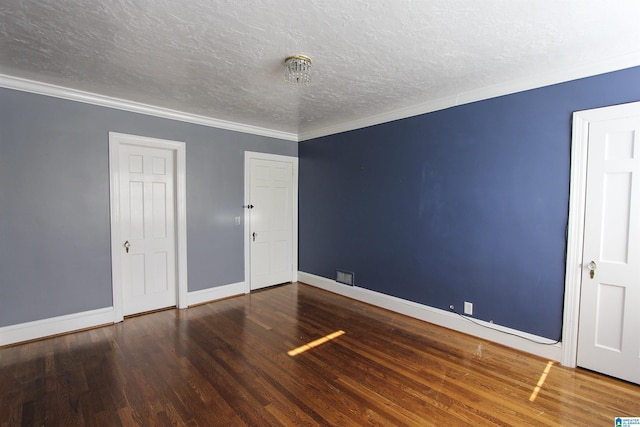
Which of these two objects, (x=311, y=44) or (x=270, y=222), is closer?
(x=311, y=44)

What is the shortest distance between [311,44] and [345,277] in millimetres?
3234

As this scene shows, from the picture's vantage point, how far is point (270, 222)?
4.99 metres

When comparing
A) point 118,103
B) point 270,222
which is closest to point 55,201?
point 118,103

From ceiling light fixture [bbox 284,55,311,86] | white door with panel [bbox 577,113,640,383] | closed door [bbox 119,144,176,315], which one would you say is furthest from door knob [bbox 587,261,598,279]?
closed door [bbox 119,144,176,315]

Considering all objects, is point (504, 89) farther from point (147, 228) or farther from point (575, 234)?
point (147, 228)

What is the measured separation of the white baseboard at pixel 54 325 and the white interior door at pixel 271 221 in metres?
1.94

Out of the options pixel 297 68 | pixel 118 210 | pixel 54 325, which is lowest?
pixel 54 325

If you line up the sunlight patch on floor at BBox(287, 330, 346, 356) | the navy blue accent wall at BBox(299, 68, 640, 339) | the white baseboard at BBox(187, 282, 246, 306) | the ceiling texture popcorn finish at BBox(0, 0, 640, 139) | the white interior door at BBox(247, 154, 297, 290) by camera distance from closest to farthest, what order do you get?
the ceiling texture popcorn finish at BBox(0, 0, 640, 139) < the navy blue accent wall at BBox(299, 68, 640, 339) < the sunlight patch on floor at BBox(287, 330, 346, 356) < the white baseboard at BBox(187, 282, 246, 306) < the white interior door at BBox(247, 154, 297, 290)

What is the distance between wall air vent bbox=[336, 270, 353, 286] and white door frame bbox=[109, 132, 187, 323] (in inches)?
85.5

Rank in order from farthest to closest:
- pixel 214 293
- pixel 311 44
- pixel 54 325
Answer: pixel 214 293 → pixel 54 325 → pixel 311 44

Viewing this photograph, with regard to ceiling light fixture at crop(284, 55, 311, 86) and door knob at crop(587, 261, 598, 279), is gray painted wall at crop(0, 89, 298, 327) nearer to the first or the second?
ceiling light fixture at crop(284, 55, 311, 86)

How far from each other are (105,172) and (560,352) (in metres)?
4.90

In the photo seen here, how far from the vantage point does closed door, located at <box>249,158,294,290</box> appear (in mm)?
4781

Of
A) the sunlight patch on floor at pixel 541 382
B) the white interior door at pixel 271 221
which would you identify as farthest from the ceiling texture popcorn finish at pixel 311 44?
the sunlight patch on floor at pixel 541 382
